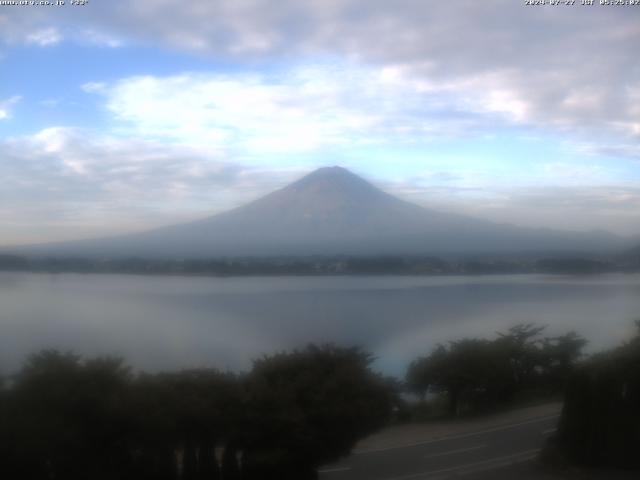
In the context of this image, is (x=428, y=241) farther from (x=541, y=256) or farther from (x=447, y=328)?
(x=447, y=328)

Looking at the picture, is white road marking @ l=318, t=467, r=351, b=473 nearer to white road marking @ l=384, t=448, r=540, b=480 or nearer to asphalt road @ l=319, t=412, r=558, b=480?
asphalt road @ l=319, t=412, r=558, b=480

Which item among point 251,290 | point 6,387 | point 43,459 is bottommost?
point 43,459

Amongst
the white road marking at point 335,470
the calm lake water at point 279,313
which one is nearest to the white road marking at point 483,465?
the white road marking at point 335,470

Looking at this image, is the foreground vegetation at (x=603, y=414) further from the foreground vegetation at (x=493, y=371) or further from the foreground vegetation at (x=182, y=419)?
the foreground vegetation at (x=182, y=419)

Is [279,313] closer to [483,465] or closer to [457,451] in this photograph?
[457,451]

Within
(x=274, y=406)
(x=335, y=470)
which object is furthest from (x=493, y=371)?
(x=274, y=406)

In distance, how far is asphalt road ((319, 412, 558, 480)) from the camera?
7.83m

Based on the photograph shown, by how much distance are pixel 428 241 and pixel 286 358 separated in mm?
5555

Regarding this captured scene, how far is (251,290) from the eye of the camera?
34.0 feet

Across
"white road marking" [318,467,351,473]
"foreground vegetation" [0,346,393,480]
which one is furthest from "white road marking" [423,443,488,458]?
"white road marking" [318,467,351,473]

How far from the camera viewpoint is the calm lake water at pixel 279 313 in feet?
25.2

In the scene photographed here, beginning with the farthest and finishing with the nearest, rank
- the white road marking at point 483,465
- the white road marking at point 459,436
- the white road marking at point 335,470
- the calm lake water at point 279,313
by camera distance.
→ the white road marking at point 459,436
the white road marking at point 335,470
the white road marking at point 483,465
the calm lake water at point 279,313

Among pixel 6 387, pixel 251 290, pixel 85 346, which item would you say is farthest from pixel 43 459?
pixel 251 290

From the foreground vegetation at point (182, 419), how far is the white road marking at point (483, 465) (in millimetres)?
838
